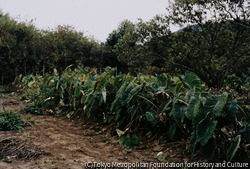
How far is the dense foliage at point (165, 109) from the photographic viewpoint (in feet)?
5.72

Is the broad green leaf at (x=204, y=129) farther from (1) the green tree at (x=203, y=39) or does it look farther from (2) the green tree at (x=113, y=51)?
(2) the green tree at (x=113, y=51)

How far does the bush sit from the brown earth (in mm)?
127

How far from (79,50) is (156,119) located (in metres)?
13.3

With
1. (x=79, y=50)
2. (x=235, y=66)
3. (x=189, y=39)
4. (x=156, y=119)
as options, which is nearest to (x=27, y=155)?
(x=156, y=119)

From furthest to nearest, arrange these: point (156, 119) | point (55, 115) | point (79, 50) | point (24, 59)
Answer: point (79, 50) → point (24, 59) → point (55, 115) → point (156, 119)

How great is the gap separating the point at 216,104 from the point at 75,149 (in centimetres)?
169

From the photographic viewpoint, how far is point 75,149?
2379mm

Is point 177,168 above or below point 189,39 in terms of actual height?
below

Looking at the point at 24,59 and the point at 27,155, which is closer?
the point at 27,155

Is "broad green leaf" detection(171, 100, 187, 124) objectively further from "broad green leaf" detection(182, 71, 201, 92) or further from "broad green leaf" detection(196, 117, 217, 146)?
"broad green leaf" detection(182, 71, 201, 92)

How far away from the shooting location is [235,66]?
6.84m

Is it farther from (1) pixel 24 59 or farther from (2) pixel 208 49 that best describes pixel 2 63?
(2) pixel 208 49

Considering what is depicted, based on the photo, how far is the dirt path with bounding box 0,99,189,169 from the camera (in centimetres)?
197

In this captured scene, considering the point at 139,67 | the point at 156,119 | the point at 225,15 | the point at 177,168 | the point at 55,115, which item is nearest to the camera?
the point at 177,168
